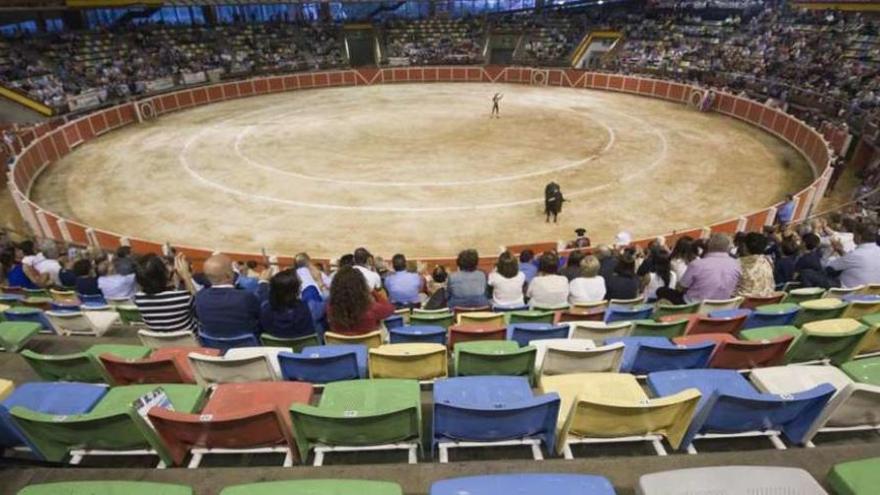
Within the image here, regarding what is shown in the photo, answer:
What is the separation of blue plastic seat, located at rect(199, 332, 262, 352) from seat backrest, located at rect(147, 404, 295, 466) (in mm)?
2020

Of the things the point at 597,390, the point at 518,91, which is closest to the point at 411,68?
the point at 518,91

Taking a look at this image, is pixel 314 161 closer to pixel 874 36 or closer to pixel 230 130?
pixel 230 130

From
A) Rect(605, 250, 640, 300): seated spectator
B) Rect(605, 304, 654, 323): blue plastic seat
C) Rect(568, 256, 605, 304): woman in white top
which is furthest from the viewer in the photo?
Rect(605, 250, 640, 300): seated spectator

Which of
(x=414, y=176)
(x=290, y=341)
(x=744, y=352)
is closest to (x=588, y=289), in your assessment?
(x=744, y=352)

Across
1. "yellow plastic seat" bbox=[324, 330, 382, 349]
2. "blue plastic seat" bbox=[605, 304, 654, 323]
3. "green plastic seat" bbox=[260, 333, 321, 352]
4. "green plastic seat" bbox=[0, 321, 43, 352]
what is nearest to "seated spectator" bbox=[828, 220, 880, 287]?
"blue plastic seat" bbox=[605, 304, 654, 323]

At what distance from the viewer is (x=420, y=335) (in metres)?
6.47

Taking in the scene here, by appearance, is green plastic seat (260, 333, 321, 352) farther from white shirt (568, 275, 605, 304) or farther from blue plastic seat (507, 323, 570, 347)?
white shirt (568, 275, 605, 304)

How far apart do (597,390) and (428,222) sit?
42.6ft

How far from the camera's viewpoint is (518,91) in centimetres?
4000

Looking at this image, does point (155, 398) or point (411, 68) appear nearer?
point (155, 398)

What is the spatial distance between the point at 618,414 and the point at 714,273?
4657mm

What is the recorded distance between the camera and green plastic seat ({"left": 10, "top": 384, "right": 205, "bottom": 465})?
155 inches

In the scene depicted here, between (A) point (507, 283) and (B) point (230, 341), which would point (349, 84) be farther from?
(B) point (230, 341)

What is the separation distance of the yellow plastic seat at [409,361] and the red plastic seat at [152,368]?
1.84 meters
